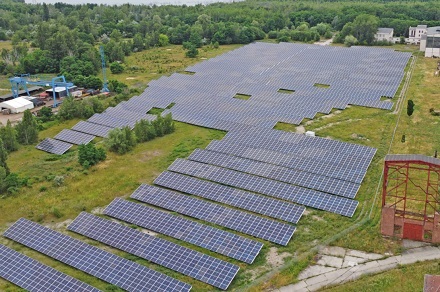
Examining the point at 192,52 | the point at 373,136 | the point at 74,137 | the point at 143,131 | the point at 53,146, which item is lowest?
the point at 373,136

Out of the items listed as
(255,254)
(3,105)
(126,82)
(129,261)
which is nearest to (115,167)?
(129,261)

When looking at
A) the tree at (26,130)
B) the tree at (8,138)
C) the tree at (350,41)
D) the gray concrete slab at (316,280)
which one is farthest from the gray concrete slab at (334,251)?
the tree at (350,41)

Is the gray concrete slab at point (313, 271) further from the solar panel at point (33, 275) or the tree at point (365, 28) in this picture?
the tree at point (365, 28)

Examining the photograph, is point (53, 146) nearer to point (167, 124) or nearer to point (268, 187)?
point (167, 124)

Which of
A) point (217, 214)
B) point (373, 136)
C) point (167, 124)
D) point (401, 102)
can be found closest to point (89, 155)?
point (167, 124)

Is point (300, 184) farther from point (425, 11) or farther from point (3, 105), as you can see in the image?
point (425, 11)

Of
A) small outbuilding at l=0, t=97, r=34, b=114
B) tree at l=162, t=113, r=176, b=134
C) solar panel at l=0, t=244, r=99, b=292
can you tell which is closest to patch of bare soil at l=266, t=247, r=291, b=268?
solar panel at l=0, t=244, r=99, b=292

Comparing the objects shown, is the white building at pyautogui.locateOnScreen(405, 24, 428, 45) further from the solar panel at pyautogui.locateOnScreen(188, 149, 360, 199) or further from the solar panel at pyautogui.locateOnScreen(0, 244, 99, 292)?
the solar panel at pyautogui.locateOnScreen(0, 244, 99, 292)
